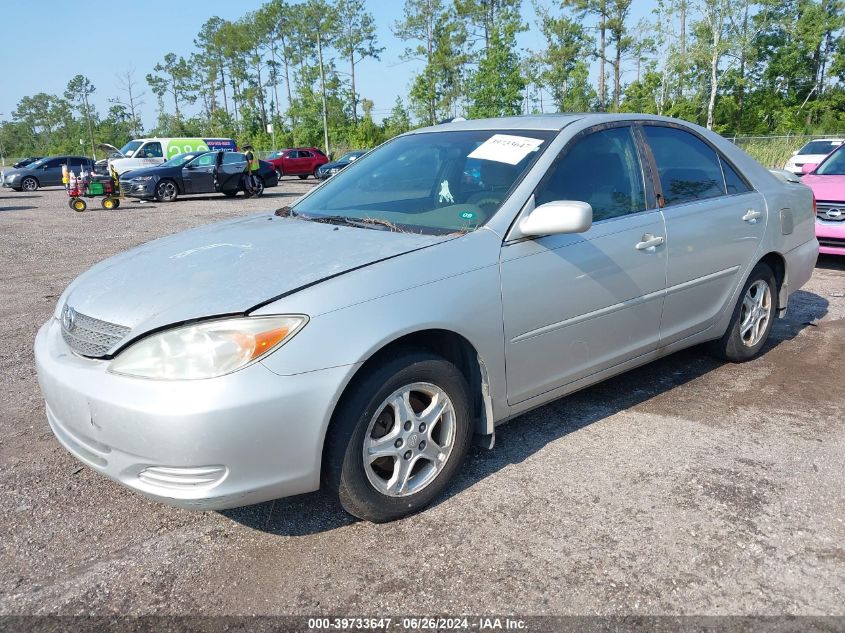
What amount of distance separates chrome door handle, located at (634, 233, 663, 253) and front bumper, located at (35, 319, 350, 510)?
73.4 inches

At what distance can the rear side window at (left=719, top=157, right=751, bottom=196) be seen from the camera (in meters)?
4.38

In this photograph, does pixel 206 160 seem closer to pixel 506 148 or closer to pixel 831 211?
pixel 831 211

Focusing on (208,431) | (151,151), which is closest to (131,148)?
(151,151)

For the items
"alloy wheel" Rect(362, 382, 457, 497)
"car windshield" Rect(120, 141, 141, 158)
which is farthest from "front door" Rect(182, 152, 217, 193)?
"alloy wheel" Rect(362, 382, 457, 497)

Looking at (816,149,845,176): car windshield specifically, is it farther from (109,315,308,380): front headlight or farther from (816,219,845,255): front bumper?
(109,315,308,380): front headlight

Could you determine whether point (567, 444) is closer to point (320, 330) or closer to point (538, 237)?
point (538, 237)

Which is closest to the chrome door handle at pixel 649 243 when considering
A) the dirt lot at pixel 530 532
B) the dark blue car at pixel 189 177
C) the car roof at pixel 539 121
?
the car roof at pixel 539 121

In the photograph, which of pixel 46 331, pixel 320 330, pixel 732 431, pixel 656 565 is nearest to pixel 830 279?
pixel 732 431

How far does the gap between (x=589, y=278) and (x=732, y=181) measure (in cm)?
171

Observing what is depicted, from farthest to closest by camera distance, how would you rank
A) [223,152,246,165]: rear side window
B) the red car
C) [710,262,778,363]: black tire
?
the red car < [223,152,246,165]: rear side window < [710,262,778,363]: black tire

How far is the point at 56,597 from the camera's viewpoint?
2.43 m

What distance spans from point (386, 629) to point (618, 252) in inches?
83.5

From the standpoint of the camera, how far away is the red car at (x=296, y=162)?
34125 mm

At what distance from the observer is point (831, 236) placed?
774 cm
